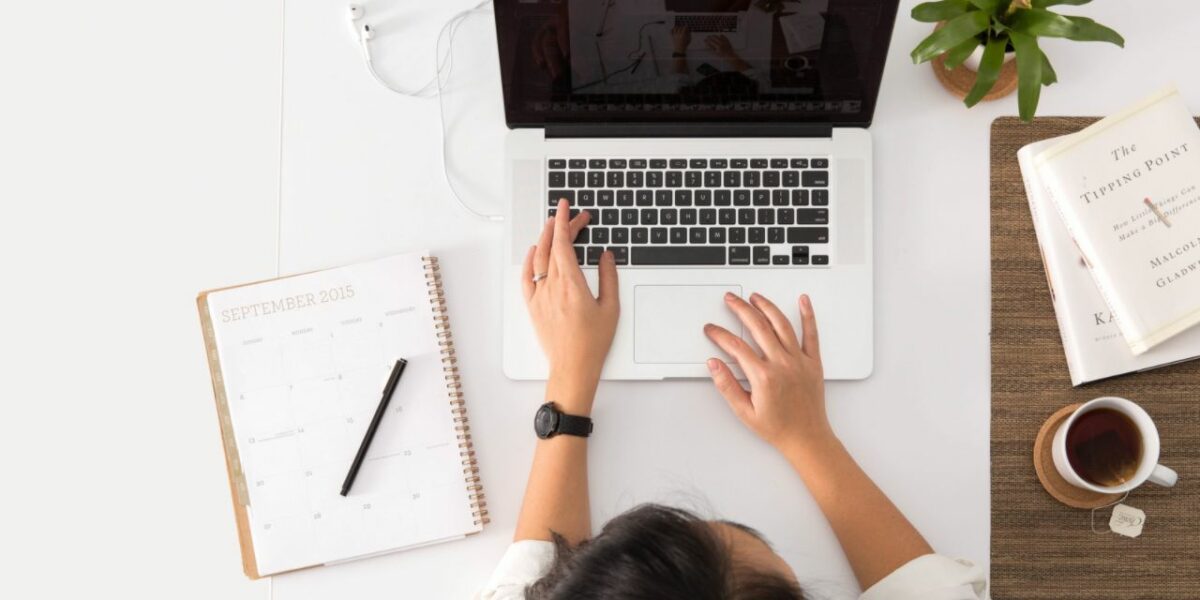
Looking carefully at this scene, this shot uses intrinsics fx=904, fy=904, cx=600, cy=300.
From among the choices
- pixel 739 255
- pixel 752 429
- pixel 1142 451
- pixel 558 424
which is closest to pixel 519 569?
pixel 558 424

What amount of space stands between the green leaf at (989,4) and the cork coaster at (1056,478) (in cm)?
37

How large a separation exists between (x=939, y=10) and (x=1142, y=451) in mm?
435

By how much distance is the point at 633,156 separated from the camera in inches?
35.0

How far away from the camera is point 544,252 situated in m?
0.88

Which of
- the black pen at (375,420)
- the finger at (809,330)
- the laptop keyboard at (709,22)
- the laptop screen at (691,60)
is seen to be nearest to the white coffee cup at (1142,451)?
the finger at (809,330)

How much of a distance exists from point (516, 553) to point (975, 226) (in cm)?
55

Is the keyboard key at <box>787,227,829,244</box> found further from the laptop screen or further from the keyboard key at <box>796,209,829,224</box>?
the laptop screen

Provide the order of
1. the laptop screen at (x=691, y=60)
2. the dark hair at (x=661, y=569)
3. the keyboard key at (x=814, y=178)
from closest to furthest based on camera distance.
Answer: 1. the dark hair at (x=661, y=569)
2. the laptop screen at (x=691, y=60)
3. the keyboard key at (x=814, y=178)

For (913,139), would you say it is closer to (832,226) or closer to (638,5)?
(832,226)

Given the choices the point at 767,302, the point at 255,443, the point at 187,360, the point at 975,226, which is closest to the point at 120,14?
the point at 187,360

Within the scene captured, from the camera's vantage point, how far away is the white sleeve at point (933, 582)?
0.78 m

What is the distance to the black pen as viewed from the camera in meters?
0.86

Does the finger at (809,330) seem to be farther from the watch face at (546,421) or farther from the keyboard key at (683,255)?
the watch face at (546,421)

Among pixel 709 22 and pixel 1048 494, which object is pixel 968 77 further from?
pixel 1048 494
